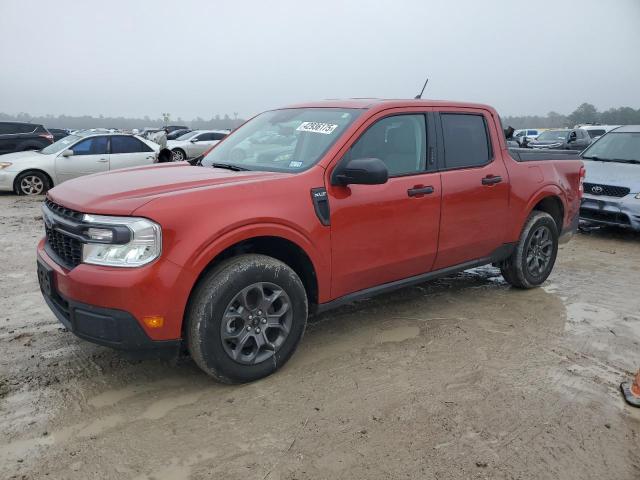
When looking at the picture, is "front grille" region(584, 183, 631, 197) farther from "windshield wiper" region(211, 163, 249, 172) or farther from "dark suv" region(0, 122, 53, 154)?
"dark suv" region(0, 122, 53, 154)

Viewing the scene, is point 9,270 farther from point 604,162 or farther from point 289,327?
point 604,162

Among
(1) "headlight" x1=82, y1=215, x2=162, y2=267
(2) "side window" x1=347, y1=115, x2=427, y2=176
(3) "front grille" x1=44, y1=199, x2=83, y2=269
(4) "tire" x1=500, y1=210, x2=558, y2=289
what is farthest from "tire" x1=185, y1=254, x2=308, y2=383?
(4) "tire" x1=500, y1=210, x2=558, y2=289

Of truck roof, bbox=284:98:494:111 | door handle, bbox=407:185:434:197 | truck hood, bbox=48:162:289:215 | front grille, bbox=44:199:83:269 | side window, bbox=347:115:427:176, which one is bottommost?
front grille, bbox=44:199:83:269

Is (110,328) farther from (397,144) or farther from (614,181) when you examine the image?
(614,181)

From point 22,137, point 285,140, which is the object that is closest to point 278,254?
point 285,140

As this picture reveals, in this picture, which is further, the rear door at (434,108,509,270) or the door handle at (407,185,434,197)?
the rear door at (434,108,509,270)

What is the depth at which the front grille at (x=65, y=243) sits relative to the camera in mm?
3036

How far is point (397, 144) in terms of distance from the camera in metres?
4.07

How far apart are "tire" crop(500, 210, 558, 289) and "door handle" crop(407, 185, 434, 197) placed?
1568mm

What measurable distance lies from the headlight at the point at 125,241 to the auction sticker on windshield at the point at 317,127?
1534mm

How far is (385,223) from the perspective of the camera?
3820mm

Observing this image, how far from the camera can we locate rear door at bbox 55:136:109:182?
12016 mm

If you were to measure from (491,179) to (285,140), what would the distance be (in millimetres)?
1914

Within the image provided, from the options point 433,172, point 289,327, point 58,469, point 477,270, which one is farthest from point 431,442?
point 477,270
